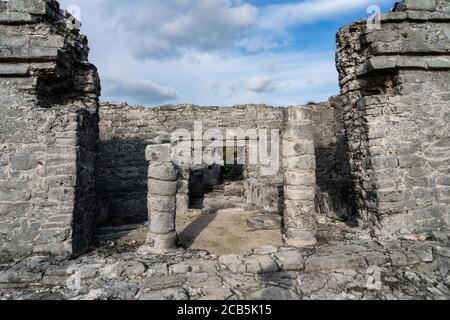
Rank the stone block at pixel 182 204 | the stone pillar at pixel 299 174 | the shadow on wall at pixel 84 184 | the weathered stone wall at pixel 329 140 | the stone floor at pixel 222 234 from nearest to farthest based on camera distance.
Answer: the shadow on wall at pixel 84 184 < the stone pillar at pixel 299 174 < the stone floor at pixel 222 234 < the stone block at pixel 182 204 < the weathered stone wall at pixel 329 140

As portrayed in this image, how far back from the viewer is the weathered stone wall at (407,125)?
4.93 metres

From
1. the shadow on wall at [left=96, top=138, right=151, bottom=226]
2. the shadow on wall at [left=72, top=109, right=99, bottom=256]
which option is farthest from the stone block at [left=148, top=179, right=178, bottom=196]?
the shadow on wall at [left=96, top=138, right=151, bottom=226]

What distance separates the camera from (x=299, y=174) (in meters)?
5.11

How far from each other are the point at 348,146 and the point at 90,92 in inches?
214

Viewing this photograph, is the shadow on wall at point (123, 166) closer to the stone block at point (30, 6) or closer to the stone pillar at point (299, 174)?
the stone block at point (30, 6)

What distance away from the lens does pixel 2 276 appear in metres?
3.78

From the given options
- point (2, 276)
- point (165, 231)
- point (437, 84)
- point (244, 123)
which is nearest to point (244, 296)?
point (165, 231)

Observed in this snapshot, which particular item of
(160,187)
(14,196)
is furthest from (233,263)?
(14,196)

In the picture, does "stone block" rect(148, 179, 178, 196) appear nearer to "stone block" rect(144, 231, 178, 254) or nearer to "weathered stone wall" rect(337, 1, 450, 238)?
"stone block" rect(144, 231, 178, 254)

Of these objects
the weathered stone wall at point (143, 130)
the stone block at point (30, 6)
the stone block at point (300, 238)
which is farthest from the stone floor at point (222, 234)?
the stone block at point (30, 6)

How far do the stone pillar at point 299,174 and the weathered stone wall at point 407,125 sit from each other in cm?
109

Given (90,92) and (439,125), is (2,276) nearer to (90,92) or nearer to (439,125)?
(90,92)

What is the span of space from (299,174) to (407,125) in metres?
2.10
